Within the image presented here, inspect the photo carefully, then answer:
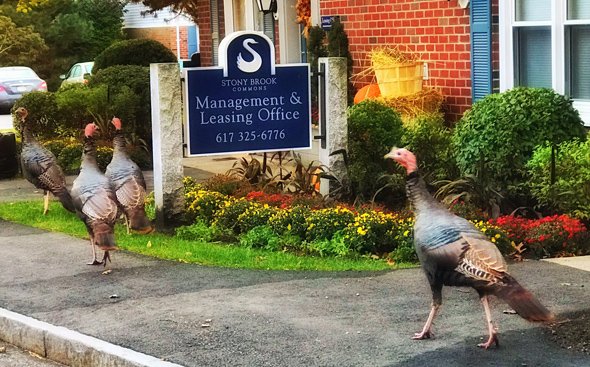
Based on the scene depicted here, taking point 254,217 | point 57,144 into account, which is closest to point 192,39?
point 57,144

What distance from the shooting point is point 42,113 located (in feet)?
56.2

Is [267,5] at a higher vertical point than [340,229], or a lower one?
higher

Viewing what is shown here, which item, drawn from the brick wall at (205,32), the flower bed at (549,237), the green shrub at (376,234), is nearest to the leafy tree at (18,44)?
the brick wall at (205,32)

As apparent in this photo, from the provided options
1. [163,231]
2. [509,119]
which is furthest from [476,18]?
[163,231]

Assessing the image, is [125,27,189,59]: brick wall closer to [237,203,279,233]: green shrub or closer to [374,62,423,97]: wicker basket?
[374,62,423,97]: wicker basket

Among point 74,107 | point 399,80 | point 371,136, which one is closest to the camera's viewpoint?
point 371,136

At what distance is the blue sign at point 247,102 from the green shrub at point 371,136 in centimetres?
48

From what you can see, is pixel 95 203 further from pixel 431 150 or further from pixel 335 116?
pixel 431 150

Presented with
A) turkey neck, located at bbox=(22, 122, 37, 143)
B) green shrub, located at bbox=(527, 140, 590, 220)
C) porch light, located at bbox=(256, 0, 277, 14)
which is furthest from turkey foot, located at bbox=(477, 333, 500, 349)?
porch light, located at bbox=(256, 0, 277, 14)

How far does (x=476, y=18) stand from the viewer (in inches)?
493

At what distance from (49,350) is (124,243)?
3.09 metres

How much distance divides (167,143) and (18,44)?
27374 millimetres

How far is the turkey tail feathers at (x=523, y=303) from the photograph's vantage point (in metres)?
6.08

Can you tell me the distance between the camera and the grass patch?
9203 millimetres
